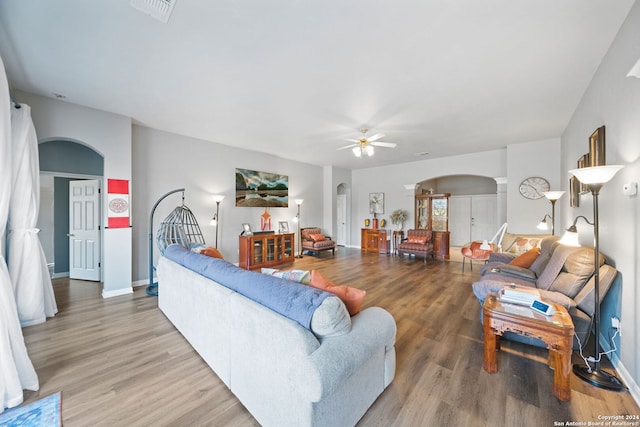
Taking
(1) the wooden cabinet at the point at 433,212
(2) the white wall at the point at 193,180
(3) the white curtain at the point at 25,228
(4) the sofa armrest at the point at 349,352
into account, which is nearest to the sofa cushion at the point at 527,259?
(4) the sofa armrest at the point at 349,352

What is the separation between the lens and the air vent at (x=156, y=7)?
1756mm

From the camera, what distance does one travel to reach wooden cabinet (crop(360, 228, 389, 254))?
7535 mm

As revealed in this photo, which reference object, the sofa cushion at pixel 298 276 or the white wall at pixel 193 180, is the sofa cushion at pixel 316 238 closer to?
the white wall at pixel 193 180

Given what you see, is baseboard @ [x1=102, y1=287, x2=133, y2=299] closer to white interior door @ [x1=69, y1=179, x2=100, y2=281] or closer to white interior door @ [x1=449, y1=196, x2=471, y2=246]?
white interior door @ [x1=69, y1=179, x2=100, y2=281]

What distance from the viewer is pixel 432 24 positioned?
1.97m

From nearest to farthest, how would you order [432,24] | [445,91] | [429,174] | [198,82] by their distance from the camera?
[432,24], [198,82], [445,91], [429,174]

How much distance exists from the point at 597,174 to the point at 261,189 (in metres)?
5.70

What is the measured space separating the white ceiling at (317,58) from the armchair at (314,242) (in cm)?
369

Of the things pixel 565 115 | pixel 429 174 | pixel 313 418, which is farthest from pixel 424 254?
pixel 313 418

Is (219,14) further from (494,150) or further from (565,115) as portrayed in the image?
(494,150)

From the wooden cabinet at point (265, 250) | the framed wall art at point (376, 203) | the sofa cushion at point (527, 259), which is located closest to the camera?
the sofa cushion at point (527, 259)

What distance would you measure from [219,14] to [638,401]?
4.06 meters

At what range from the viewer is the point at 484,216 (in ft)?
28.4

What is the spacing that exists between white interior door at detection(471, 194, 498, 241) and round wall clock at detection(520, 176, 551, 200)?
3295mm
